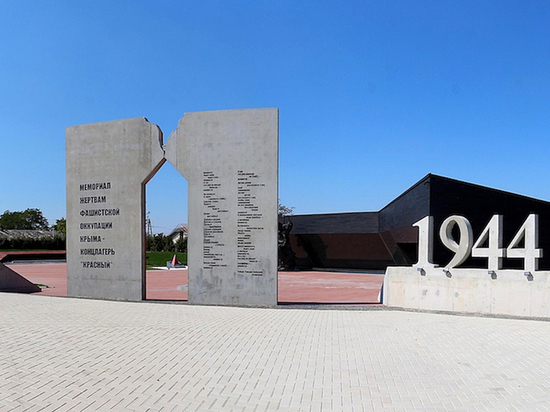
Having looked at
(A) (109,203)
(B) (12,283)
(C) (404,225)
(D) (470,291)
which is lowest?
(B) (12,283)

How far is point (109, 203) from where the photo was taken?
1295 centimetres

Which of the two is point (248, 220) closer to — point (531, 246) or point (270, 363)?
point (270, 363)

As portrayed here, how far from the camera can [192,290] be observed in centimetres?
1207

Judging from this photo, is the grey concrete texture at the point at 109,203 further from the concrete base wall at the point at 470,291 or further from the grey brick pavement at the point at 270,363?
the concrete base wall at the point at 470,291

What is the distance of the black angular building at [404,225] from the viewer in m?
19.1

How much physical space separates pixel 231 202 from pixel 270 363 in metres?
6.22

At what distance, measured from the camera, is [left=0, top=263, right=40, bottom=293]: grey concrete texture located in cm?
1549

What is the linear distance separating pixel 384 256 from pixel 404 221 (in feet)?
26.2

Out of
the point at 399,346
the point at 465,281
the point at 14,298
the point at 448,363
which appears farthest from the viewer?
the point at 14,298

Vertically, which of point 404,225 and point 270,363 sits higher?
point 404,225

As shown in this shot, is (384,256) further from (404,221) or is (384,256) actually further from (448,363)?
(448,363)

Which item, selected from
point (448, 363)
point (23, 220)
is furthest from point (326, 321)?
point (23, 220)

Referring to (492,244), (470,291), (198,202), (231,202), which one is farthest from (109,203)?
(492,244)

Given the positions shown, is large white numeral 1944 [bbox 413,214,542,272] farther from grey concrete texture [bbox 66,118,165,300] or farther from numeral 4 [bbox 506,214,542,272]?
grey concrete texture [bbox 66,118,165,300]
